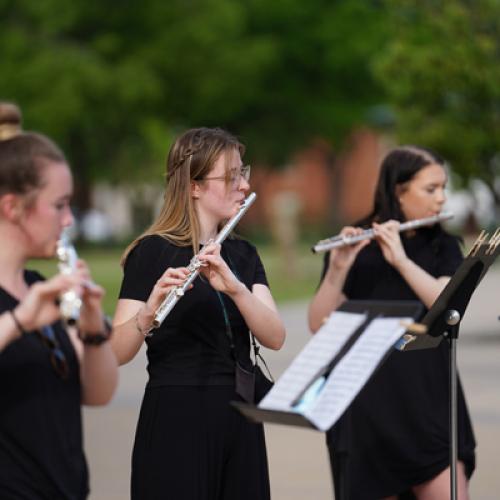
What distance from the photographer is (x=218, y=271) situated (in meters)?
3.75

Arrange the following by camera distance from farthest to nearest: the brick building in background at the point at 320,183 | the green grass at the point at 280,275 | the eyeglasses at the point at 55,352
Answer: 1. the brick building in background at the point at 320,183
2. the green grass at the point at 280,275
3. the eyeglasses at the point at 55,352

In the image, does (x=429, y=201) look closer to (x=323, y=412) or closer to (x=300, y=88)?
(x=323, y=412)

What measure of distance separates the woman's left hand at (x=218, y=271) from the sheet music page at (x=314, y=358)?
0.77 meters

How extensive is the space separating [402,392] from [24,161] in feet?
7.74

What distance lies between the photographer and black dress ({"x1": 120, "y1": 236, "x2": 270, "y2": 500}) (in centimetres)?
393

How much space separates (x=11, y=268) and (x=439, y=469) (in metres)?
2.35

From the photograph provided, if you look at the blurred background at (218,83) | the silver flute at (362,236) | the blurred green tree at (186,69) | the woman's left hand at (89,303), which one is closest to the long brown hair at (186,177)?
the silver flute at (362,236)

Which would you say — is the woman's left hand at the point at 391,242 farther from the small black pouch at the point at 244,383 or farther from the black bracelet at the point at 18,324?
the black bracelet at the point at 18,324

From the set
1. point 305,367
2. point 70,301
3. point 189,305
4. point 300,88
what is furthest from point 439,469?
point 300,88

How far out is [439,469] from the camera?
4914mm

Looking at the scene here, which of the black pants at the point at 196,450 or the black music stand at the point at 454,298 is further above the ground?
the black music stand at the point at 454,298

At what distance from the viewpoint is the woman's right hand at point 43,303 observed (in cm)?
270

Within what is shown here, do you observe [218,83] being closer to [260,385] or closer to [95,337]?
[260,385]

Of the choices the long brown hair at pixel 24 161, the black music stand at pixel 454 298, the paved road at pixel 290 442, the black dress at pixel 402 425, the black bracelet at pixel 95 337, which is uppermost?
the long brown hair at pixel 24 161
